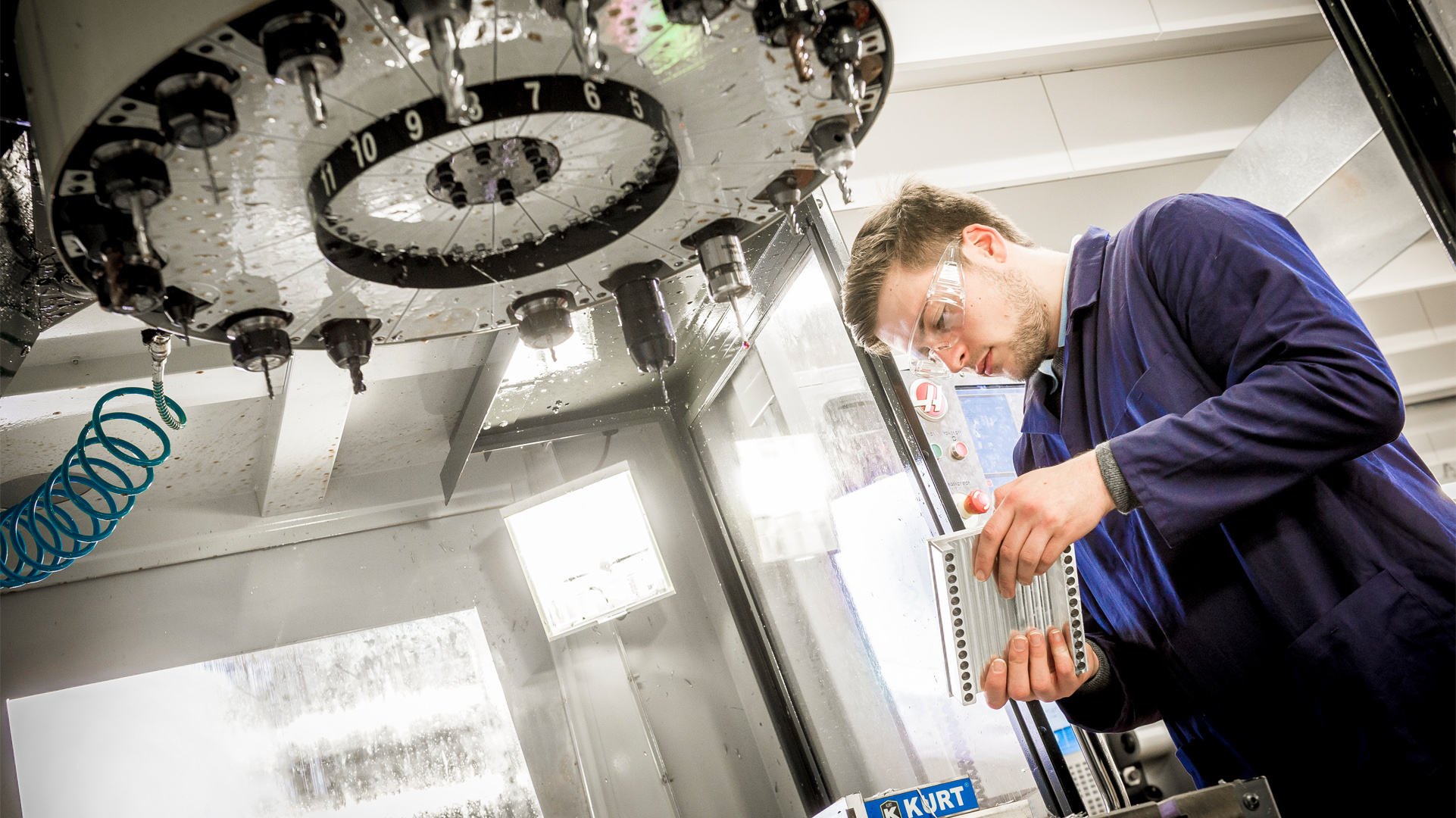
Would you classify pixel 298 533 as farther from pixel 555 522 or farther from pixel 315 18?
pixel 315 18

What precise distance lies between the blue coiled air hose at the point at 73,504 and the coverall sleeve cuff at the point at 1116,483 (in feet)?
5.12

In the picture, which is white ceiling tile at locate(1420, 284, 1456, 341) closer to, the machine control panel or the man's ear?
the machine control panel

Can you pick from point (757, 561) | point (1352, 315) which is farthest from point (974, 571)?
point (757, 561)

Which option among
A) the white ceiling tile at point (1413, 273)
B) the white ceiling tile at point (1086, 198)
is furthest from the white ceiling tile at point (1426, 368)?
the white ceiling tile at point (1086, 198)

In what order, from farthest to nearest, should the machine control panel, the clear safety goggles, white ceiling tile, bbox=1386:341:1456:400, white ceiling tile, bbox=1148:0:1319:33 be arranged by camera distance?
1. white ceiling tile, bbox=1386:341:1456:400
2. white ceiling tile, bbox=1148:0:1319:33
3. the machine control panel
4. the clear safety goggles

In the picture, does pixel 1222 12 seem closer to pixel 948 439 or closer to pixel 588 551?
pixel 948 439

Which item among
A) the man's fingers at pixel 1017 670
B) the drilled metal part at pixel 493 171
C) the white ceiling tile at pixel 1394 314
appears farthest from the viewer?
the white ceiling tile at pixel 1394 314

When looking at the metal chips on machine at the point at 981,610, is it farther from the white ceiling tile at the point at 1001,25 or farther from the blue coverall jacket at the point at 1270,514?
the white ceiling tile at the point at 1001,25

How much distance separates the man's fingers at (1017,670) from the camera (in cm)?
125

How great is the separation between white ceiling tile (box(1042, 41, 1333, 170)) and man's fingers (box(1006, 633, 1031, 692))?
5.97 ft

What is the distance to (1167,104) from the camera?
9.12 feet

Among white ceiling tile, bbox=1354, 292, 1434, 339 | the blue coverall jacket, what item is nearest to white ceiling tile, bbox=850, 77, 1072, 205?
the blue coverall jacket

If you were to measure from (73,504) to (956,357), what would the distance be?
1.92 metres

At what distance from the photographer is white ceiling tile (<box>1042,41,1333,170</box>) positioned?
2709 mm
